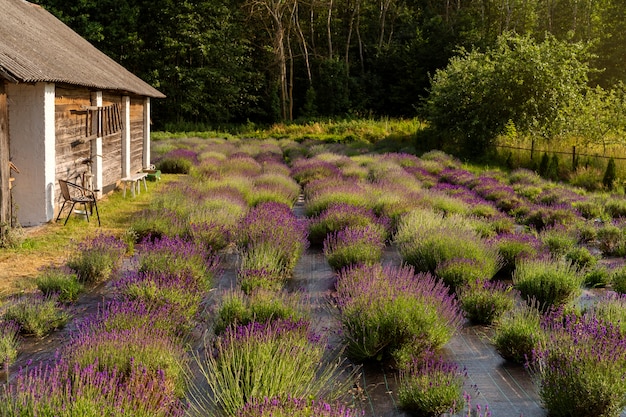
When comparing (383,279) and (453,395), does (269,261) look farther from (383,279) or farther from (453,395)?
(453,395)

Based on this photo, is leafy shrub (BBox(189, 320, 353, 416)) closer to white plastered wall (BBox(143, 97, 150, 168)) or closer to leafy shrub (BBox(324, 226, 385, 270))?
leafy shrub (BBox(324, 226, 385, 270))

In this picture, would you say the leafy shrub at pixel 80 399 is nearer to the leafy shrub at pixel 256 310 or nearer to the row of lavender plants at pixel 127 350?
the row of lavender plants at pixel 127 350

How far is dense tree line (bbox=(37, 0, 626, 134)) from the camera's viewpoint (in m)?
40.5

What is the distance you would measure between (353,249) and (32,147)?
6.25 metres

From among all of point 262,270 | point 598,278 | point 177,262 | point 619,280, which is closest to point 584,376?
point 262,270

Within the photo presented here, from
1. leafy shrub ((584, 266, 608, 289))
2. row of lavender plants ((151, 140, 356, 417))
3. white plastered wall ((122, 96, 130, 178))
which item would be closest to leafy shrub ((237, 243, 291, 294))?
row of lavender plants ((151, 140, 356, 417))

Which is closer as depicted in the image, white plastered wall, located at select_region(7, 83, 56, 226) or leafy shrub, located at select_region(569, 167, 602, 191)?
white plastered wall, located at select_region(7, 83, 56, 226)

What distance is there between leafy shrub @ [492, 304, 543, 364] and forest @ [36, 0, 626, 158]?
2812 cm

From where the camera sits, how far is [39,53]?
431 inches

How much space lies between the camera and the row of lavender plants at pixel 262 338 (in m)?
4.02

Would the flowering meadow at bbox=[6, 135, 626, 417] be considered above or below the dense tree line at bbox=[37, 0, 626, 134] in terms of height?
below

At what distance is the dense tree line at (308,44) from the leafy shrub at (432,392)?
34.3 metres

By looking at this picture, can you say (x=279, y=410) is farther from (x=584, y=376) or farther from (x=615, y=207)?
(x=615, y=207)

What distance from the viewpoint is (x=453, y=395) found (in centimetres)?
454
